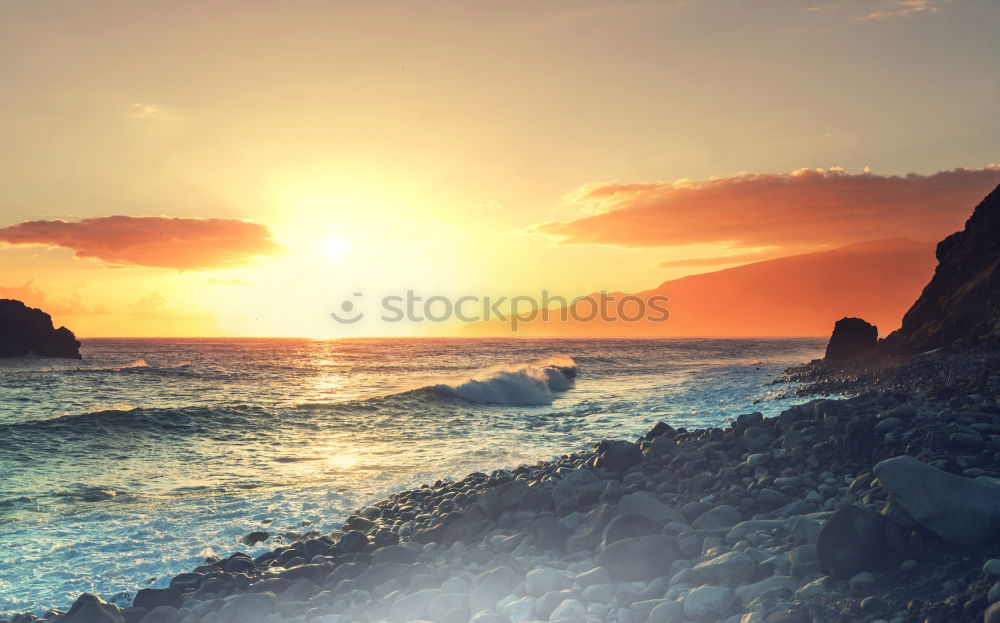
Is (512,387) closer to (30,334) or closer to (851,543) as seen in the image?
(851,543)

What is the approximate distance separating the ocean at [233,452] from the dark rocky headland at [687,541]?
114 centimetres

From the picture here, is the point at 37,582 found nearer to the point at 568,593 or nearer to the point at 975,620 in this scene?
the point at 568,593

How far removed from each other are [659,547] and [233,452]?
44.0ft

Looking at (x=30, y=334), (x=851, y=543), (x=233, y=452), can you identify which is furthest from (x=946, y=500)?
(x=30, y=334)

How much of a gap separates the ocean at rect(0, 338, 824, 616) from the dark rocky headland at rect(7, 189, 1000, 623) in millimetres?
1138

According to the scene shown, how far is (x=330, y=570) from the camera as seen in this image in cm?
708

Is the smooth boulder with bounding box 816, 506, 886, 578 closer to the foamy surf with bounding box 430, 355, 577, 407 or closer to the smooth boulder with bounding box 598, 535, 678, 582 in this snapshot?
the smooth boulder with bounding box 598, 535, 678, 582

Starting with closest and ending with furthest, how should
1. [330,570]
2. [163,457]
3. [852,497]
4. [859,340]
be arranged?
[852,497], [330,570], [163,457], [859,340]

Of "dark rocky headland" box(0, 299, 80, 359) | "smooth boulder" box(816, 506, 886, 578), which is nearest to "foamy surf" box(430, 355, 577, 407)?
"smooth boulder" box(816, 506, 886, 578)

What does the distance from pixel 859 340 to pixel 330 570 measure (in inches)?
1157

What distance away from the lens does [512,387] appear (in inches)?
1175

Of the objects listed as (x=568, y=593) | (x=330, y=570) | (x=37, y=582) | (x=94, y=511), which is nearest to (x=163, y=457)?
(x=94, y=511)

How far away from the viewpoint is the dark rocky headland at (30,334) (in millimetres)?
74250

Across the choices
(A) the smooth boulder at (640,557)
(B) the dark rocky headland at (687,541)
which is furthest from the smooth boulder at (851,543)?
(A) the smooth boulder at (640,557)
